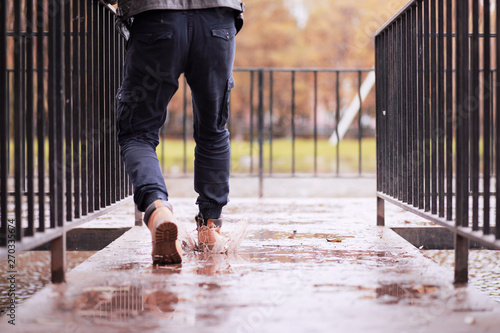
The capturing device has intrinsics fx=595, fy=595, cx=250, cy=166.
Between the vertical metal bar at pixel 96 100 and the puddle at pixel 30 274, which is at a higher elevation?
the vertical metal bar at pixel 96 100

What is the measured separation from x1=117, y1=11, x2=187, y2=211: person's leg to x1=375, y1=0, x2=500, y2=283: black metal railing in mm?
1027

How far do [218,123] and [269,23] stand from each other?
2466 cm

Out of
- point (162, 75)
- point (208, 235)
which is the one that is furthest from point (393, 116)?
point (162, 75)

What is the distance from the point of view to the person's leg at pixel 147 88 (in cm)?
236

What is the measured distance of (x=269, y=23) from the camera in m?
26.5

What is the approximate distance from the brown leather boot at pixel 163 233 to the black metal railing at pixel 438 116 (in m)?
1.00

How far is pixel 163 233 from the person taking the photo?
2.19 meters

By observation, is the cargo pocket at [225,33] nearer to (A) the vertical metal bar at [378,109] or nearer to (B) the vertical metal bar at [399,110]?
(B) the vertical metal bar at [399,110]

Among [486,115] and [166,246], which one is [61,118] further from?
[486,115]

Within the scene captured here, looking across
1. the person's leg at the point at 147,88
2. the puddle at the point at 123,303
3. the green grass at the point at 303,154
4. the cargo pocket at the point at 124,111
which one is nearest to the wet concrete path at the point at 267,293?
the puddle at the point at 123,303

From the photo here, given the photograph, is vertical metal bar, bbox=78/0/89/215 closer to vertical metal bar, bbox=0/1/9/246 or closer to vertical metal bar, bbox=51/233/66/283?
vertical metal bar, bbox=51/233/66/283

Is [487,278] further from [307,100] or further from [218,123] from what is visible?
[307,100]

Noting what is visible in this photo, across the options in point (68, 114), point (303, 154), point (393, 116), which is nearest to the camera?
point (68, 114)

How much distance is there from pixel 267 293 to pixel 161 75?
104 centimetres
